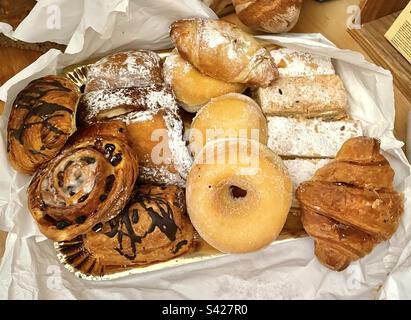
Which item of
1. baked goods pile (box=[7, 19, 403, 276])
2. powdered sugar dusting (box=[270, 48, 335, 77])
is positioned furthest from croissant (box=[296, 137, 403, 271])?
powdered sugar dusting (box=[270, 48, 335, 77])

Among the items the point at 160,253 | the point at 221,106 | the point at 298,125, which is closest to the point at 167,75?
the point at 221,106

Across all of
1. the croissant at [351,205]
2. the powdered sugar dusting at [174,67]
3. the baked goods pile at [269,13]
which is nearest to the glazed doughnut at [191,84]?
the powdered sugar dusting at [174,67]

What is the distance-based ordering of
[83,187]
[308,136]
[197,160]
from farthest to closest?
[308,136] → [197,160] → [83,187]

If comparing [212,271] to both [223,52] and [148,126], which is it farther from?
[223,52]

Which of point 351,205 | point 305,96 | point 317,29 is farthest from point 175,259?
point 317,29

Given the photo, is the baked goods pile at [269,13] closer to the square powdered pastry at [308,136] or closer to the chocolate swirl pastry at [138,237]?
the square powdered pastry at [308,136]

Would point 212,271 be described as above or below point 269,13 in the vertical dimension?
below

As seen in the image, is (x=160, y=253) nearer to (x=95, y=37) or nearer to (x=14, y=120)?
(x=14, y=120)

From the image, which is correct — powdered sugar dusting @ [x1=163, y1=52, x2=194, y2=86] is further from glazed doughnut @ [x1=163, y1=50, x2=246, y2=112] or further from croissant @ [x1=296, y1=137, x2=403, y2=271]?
croissant @ [x1=296, y1=137, x2=403, y2=271]
